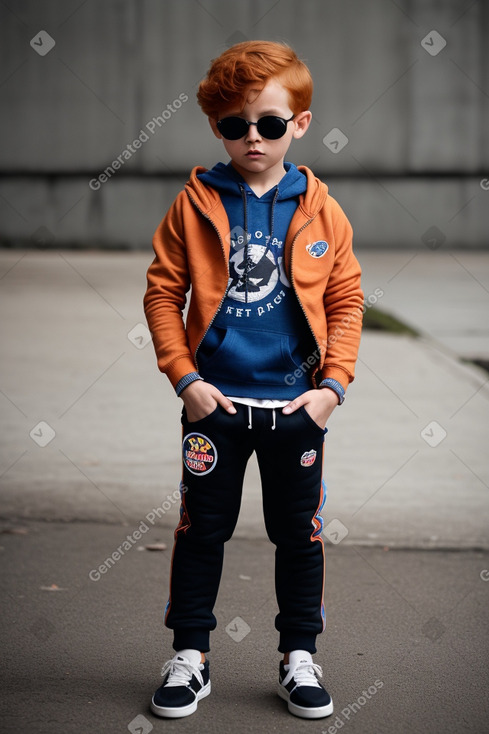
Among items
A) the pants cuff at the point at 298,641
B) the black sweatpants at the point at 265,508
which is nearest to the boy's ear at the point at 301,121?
the black sweatpants at the point at 265,508

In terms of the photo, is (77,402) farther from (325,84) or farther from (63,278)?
(325,84)

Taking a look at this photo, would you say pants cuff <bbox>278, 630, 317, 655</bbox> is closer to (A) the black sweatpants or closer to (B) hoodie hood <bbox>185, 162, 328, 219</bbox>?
(A) the black sweatpants

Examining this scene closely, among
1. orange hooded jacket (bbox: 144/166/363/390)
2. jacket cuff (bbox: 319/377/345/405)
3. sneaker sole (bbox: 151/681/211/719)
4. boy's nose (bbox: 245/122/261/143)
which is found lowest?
sneaker sole (bbox: 151/681/211/719)

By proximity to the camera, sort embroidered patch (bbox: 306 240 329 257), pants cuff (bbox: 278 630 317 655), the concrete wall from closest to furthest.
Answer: embroidered patch (bbox: 306 240 329 257)
pants cuff (bbox: 278 630 317 655)
the concrete wall

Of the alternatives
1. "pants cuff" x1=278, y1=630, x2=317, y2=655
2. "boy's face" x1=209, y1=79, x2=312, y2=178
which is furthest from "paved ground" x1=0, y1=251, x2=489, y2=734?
"boy's face" x1=209, y1=79, x2=312, y2=178

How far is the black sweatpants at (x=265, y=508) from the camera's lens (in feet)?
8.23

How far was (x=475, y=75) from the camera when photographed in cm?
1712

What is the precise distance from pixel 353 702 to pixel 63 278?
1006cm

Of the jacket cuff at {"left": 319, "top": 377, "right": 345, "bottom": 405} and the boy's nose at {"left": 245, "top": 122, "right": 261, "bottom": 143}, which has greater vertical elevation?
the boy's nose at {"left": 245, "top": 122, "right": 261, "bottom": 143}

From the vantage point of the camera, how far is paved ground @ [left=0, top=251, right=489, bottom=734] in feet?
8.72

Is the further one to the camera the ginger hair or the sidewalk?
the sidewalk

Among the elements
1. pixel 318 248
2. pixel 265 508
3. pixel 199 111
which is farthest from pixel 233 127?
pixel 199 111

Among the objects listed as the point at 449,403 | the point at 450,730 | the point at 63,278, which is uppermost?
the point at 63,278

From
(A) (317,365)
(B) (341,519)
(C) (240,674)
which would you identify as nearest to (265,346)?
(A) (317,365)
